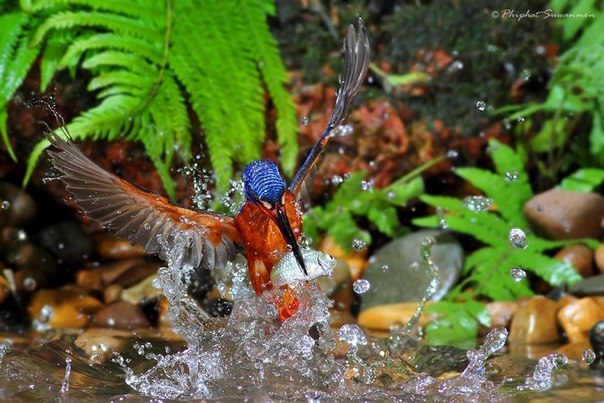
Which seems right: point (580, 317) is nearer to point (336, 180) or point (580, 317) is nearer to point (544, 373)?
point (544, 373)

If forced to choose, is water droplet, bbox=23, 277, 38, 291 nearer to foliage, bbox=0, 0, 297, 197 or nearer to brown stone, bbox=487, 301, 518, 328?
foliage, bbox=0, 0, 297, 197

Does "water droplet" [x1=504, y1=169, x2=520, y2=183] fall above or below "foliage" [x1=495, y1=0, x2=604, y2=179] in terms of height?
below

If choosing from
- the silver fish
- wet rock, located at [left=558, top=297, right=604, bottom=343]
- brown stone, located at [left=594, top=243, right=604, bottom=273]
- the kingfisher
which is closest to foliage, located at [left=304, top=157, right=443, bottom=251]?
brown stone, located at [left=594, top=243, right=604, bottom=273]

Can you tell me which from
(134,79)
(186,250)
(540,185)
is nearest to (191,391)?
(186,250)

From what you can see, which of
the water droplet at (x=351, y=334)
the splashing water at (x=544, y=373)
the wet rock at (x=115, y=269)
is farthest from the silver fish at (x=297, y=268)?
the wet rock at (x=115, y=269)

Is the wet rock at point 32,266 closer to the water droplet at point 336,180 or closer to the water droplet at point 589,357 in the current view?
the water droplet at point 336,180

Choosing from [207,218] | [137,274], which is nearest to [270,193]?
[207,218]

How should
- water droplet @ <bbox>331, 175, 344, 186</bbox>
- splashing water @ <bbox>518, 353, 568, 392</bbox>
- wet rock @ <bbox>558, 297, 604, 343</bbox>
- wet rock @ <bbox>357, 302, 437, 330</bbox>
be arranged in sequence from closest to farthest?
splashing water @ <bbox>518, 353, 568, 392</bbox>, wet rock @ <bbox>558, 297, 604, 343</bbox>, wet rock @ <bbox>357, 302, 437, 330</bbox>, water droplet @ <bbox>331, 175, 344, 186</bbox>
